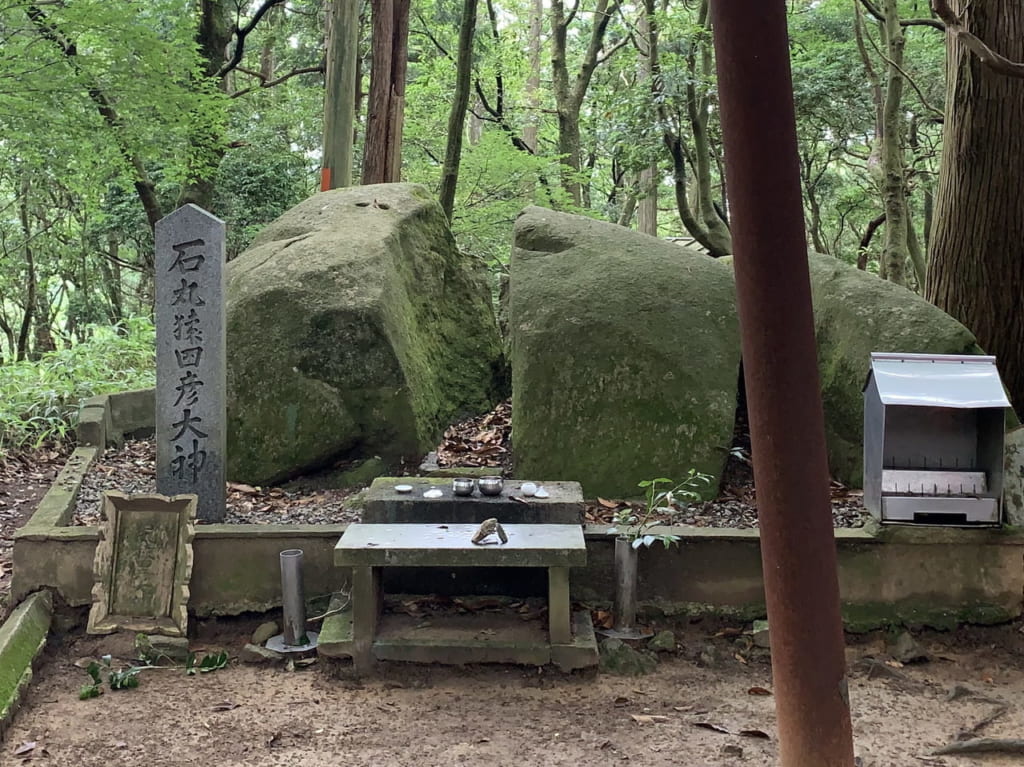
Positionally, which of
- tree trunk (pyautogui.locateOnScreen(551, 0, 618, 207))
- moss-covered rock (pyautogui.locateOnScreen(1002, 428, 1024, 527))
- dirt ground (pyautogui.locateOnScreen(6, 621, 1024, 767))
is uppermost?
tree trunk (pyautogui.locateOnScreen(551, 0, 618, 207))

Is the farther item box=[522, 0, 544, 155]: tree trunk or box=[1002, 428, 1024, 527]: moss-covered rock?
box=[522, 0, 544, 155]: tree trunk

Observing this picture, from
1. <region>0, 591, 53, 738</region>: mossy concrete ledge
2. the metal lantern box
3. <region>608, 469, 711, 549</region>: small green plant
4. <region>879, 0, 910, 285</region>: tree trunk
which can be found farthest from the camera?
<region>879, 0, 910, 285</region>: tree trunk

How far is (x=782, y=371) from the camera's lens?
6.15 feet

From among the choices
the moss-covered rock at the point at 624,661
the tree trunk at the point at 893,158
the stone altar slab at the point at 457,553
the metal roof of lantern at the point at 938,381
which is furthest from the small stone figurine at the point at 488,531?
the tree trunk at the point at 893,158

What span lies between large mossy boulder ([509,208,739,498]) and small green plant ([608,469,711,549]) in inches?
3.6

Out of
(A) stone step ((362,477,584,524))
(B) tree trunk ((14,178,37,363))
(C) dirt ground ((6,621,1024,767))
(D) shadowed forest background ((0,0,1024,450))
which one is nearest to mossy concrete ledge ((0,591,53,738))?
(C) dirt ground ((6,621,1024,767))

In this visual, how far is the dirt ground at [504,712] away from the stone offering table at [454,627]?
95mm

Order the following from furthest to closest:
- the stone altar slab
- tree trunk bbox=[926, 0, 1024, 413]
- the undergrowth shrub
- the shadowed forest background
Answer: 1. the undergrowth shrub
2. the shadowed forest background
3. tree trunk bbox=[926, 0, 1024, 413]
4. the stone altar slab

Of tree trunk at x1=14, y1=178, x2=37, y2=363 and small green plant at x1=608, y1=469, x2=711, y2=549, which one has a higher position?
tree trunk at x1=14, y1=178, x2=37, y2=363

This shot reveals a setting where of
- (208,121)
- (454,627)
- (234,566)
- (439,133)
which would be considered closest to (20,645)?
(234,566)

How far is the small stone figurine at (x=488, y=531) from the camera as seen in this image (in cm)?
376

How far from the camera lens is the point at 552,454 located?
193 inches

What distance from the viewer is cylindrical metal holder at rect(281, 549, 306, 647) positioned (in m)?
3.96

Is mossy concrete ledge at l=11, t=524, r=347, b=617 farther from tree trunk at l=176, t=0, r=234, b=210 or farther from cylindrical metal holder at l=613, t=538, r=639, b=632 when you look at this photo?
tree trunk at l=176, t=0, r=234, b=210
